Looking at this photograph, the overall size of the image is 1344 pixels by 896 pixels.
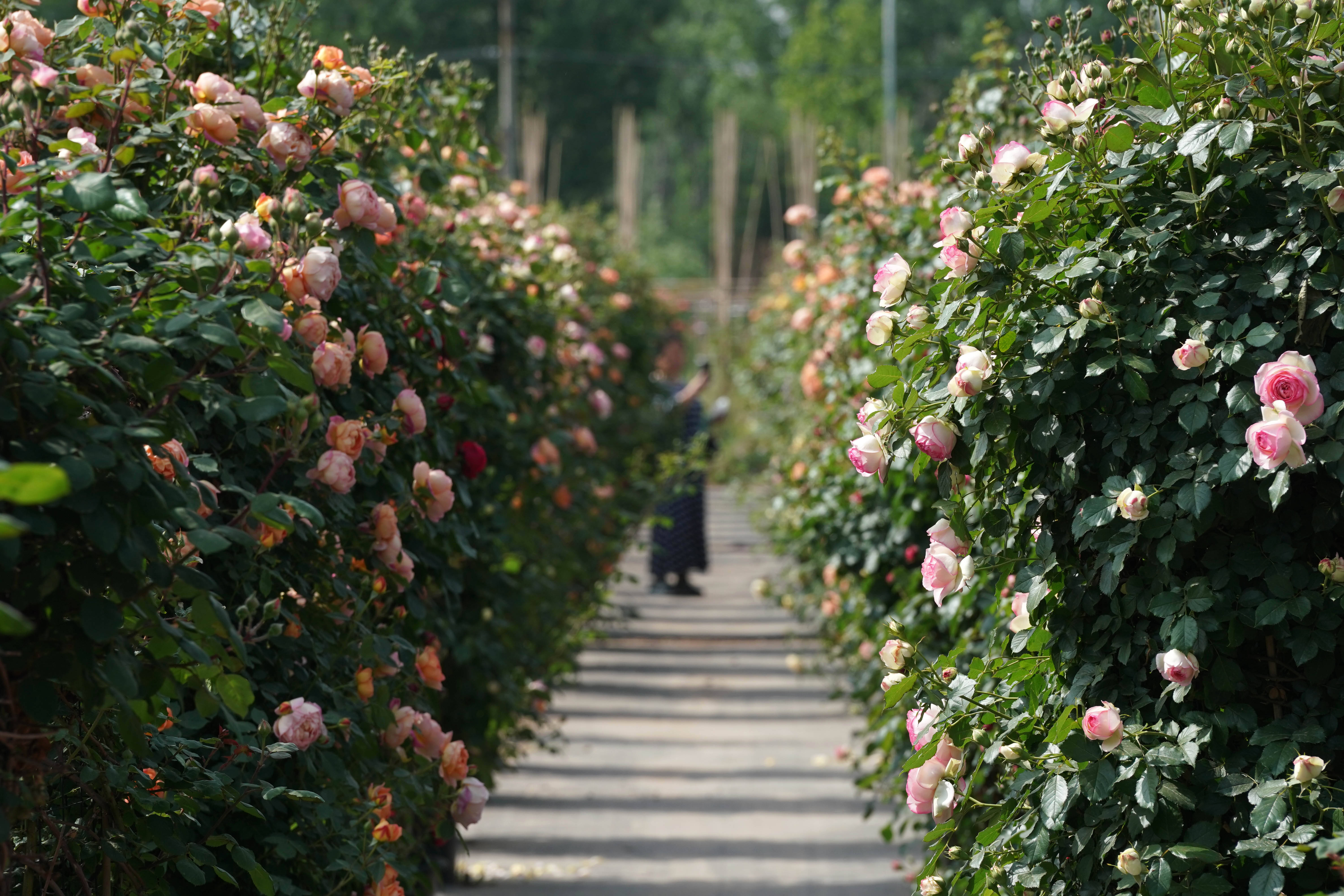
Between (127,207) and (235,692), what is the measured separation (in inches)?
20.9

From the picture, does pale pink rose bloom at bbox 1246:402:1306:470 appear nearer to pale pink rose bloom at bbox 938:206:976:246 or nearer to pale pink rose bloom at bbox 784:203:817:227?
pale pink rose bloom at bbox 938:206:976:246

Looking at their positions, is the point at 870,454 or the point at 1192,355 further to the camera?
the point at 870,454

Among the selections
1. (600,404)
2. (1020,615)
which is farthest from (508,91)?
(1020,615)

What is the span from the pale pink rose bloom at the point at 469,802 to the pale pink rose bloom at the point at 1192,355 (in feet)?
4.53

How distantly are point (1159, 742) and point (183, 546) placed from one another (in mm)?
1154

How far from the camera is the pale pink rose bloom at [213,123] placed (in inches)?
73.9

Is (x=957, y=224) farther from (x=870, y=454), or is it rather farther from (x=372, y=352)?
(x=372, y=352)

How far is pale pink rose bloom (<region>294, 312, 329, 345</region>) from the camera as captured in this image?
1.87 metres

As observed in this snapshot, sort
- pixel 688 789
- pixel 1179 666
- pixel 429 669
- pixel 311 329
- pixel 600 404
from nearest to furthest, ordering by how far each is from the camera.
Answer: pixel 1179 666 < pixel 311 329 < pixel 429 669 < pixel 600 404 < pixel 688 789

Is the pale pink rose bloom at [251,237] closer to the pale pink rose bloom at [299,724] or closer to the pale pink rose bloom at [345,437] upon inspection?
the pale pink rose bloom at [345,437]

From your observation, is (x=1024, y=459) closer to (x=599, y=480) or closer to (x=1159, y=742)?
(x=1159, y=742)

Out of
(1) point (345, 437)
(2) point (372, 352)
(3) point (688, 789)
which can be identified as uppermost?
(2) point (372, 352)

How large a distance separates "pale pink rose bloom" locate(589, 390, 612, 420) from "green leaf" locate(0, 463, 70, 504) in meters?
4.14

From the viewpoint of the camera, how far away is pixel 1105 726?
5.08ft
